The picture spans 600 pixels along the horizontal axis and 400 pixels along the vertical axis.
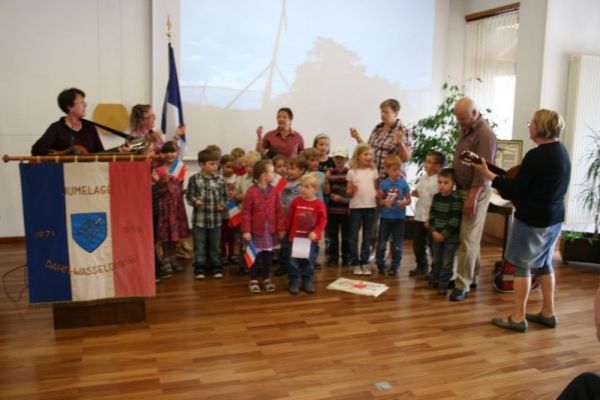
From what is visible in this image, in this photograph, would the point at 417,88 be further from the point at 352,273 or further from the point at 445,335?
the point at 445,335

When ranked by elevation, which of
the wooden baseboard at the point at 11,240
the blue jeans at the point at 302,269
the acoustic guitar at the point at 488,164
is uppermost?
the acoustic guitar at the point at 488,164

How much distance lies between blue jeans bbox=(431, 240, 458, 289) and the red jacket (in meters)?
1.38

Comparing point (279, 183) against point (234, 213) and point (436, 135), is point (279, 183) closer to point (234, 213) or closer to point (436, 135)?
point (234, 213)

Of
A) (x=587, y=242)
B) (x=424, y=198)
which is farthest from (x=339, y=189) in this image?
(x=587, y=242)

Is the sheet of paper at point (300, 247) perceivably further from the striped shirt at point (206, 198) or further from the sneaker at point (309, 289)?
the striped shirt at point (206, 198)

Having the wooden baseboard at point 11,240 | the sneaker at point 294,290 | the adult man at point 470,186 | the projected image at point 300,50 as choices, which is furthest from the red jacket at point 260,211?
the wooden baseboard at point 11,240

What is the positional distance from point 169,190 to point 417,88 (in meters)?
4.09

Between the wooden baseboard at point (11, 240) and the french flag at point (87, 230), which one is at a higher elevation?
the french flag at point (87, 230)

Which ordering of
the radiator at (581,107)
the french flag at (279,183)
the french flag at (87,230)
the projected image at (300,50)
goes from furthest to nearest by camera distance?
the projected image at (300,50) < the radiator at (581,107) < the french flag at (279,183) < the french flag at (87,230)

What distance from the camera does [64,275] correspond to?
363 cm

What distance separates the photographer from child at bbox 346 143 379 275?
5.09m

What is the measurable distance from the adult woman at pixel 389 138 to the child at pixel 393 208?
8.9 inches

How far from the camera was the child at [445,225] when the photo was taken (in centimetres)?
452

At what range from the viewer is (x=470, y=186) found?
173 inches
